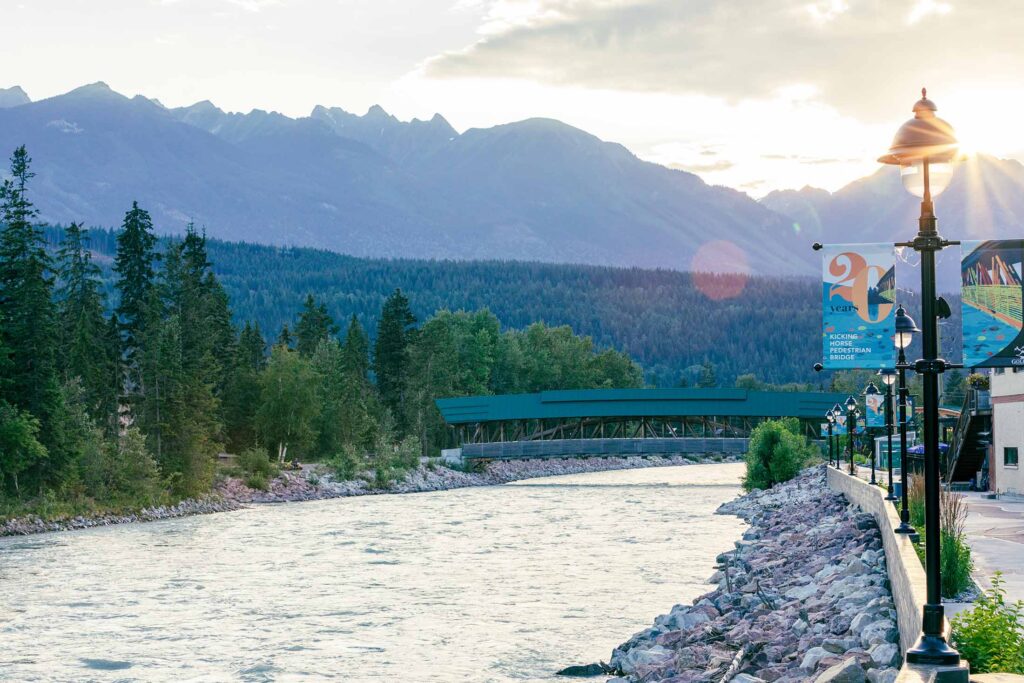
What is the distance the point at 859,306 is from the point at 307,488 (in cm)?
5647

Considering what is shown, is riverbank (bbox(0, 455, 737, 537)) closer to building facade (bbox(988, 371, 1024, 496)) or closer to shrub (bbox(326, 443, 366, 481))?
shrub (bbox(326, 443, 366, 481))

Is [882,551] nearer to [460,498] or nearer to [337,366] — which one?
[460,498]

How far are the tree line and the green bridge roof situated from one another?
9223 millimetres

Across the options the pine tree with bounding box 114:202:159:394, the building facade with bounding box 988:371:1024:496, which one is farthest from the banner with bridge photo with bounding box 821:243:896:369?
the pine tree with bounding box 114:202:159:394

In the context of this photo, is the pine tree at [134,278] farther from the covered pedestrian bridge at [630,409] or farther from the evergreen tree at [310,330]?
the covered pedestrian bridge at [630,409]

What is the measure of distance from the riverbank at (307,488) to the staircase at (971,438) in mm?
37623

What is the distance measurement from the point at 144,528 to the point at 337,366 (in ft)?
155

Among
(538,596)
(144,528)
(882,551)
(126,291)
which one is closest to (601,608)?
(538,596)

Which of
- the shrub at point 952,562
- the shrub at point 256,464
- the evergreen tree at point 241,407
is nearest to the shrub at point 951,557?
the shrub at point 952,562

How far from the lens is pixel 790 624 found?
19219 mm

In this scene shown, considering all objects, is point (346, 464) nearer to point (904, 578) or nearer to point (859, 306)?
point (859, 306)

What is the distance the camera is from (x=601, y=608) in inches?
1045

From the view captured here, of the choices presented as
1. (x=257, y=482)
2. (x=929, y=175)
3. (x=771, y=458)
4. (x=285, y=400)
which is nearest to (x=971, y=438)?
(x=771, y=458)

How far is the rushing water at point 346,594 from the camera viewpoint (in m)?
20.6
